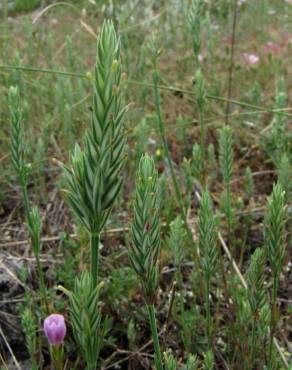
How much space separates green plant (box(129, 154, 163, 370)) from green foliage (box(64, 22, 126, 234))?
7 cm

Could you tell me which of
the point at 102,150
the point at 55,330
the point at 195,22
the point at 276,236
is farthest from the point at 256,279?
the point at 195,22

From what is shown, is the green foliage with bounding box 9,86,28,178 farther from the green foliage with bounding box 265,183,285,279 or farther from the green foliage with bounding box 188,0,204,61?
the green foliage with bounding box 188,0,204,61

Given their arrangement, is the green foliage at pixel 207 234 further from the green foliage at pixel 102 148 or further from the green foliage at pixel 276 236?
the green foliage at pixel 102 148

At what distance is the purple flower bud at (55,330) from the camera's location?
93 cm

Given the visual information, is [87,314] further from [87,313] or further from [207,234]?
[207,234]

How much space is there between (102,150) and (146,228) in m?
0.15

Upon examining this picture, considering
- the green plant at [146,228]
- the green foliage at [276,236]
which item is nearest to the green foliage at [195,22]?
the green foliage at [276,236]

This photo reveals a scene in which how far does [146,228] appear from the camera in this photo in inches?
32.4

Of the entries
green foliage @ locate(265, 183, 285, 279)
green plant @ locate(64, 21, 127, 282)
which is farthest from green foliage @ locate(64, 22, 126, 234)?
green foliage @ locate(265, 183, 285, 279)

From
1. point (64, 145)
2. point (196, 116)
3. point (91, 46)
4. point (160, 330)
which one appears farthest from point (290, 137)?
point (91, 46)

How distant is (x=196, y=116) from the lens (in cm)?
336

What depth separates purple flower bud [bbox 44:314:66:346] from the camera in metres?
0.93

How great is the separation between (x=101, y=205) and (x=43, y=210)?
1.79 m

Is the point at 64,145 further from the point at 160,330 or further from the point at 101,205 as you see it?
the point at 101,205
